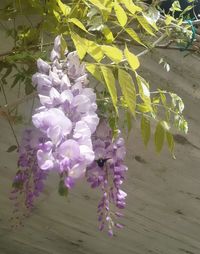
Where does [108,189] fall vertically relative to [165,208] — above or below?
above

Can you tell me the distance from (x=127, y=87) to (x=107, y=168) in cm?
28

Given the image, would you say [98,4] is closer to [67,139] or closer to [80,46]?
[80,46]

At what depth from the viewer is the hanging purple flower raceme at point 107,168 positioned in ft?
3.96

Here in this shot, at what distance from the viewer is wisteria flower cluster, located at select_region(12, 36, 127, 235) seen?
2.98ft

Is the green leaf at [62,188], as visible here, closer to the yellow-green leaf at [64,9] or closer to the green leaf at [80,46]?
the green leaf at [80,46]

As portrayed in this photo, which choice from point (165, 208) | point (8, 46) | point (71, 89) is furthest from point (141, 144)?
point (71, 89)

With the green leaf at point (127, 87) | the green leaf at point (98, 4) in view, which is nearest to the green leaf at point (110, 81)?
the green leaf at point (127, 87)

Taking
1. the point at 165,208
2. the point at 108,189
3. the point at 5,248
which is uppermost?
the point at 108,189

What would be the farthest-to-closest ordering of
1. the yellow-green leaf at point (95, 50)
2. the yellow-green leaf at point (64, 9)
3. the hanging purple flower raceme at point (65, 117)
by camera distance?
the yellow-green leaf at point (64, 9) → the yellow-green leaf at point (95, 50) → the hanging purple flower raceme at point (65, 117)

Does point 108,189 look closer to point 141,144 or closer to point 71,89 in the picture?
point 71,89

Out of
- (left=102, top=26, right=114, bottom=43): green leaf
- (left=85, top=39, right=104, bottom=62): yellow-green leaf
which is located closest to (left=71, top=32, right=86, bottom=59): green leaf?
(left=85, top=39, right=104, bottom=62): yellow-green leaf

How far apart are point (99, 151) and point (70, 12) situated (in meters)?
0.29

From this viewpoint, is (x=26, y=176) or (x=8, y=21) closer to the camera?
(x=26, y=176)

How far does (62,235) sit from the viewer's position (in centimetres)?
222
